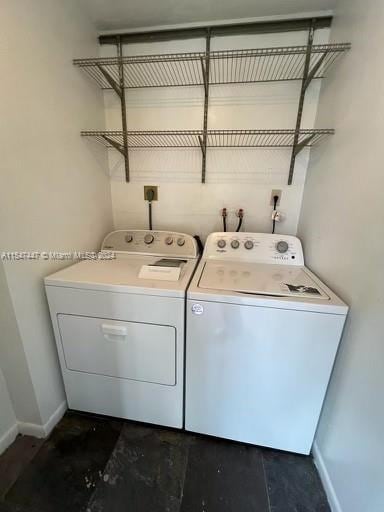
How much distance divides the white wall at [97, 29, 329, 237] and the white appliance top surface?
356mm

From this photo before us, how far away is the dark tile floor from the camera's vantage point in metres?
1.00

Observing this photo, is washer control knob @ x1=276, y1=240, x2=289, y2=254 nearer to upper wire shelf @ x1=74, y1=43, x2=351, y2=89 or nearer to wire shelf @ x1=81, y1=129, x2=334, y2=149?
wire shelf @ x1=81, y1=129, x2=334, y2=149

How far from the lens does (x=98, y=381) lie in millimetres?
1263

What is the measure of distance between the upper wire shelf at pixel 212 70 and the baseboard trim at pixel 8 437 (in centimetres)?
202

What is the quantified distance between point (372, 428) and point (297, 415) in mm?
382

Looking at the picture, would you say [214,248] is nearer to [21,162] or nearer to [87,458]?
[21,162]

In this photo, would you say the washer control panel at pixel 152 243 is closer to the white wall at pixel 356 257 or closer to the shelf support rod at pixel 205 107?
the shelf support rod at pixel 205 107

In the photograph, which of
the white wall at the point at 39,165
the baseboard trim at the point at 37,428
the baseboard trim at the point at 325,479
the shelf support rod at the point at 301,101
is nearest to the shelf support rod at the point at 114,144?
the white wall at the point at 39,165

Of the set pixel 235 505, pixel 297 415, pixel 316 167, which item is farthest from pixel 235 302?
pixel 316 167

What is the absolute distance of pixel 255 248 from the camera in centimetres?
146

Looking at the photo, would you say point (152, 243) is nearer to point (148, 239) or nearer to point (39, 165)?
point (148, 239)

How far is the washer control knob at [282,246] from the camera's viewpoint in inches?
56.7

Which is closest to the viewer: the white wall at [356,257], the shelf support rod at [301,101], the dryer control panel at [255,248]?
the white wall at [356,257]

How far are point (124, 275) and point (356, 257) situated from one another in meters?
1.05
